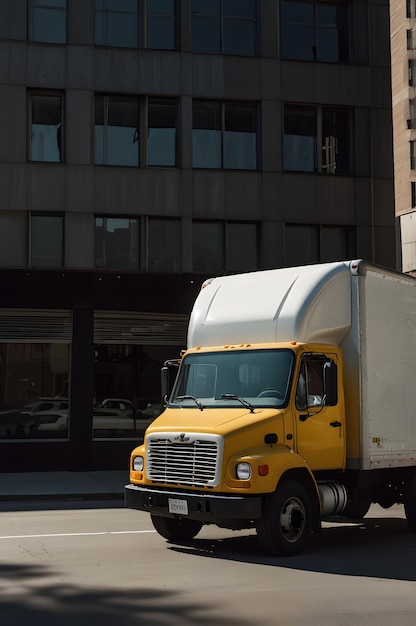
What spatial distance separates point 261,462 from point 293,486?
63cm

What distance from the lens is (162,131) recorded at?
24.8 meters

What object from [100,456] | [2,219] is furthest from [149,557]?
[2,219]

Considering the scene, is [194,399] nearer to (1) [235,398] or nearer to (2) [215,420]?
(1) [235,398]

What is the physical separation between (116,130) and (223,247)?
13.8 ft

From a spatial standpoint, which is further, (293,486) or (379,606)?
(293,486)

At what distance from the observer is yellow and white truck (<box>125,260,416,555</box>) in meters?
10.6

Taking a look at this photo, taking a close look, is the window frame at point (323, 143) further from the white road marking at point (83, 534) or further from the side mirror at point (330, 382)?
the side mirror at point (330, 382)

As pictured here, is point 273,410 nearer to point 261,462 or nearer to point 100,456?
point 261,462

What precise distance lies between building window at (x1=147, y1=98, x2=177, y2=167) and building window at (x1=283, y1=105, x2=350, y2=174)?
313 centimetres

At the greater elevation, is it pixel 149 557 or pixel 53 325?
pixel 53 325

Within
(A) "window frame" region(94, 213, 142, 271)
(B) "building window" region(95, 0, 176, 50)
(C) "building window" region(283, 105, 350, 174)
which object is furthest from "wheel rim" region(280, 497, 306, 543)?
(B) "building window" region(95, 0, 176, 50)

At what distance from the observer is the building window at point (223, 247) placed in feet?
80.5

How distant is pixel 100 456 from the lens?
23.0m

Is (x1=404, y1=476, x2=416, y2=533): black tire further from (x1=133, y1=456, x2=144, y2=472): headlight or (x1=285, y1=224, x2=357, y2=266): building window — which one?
(x1=285, y1=224, x2=357, y2=266): building window
